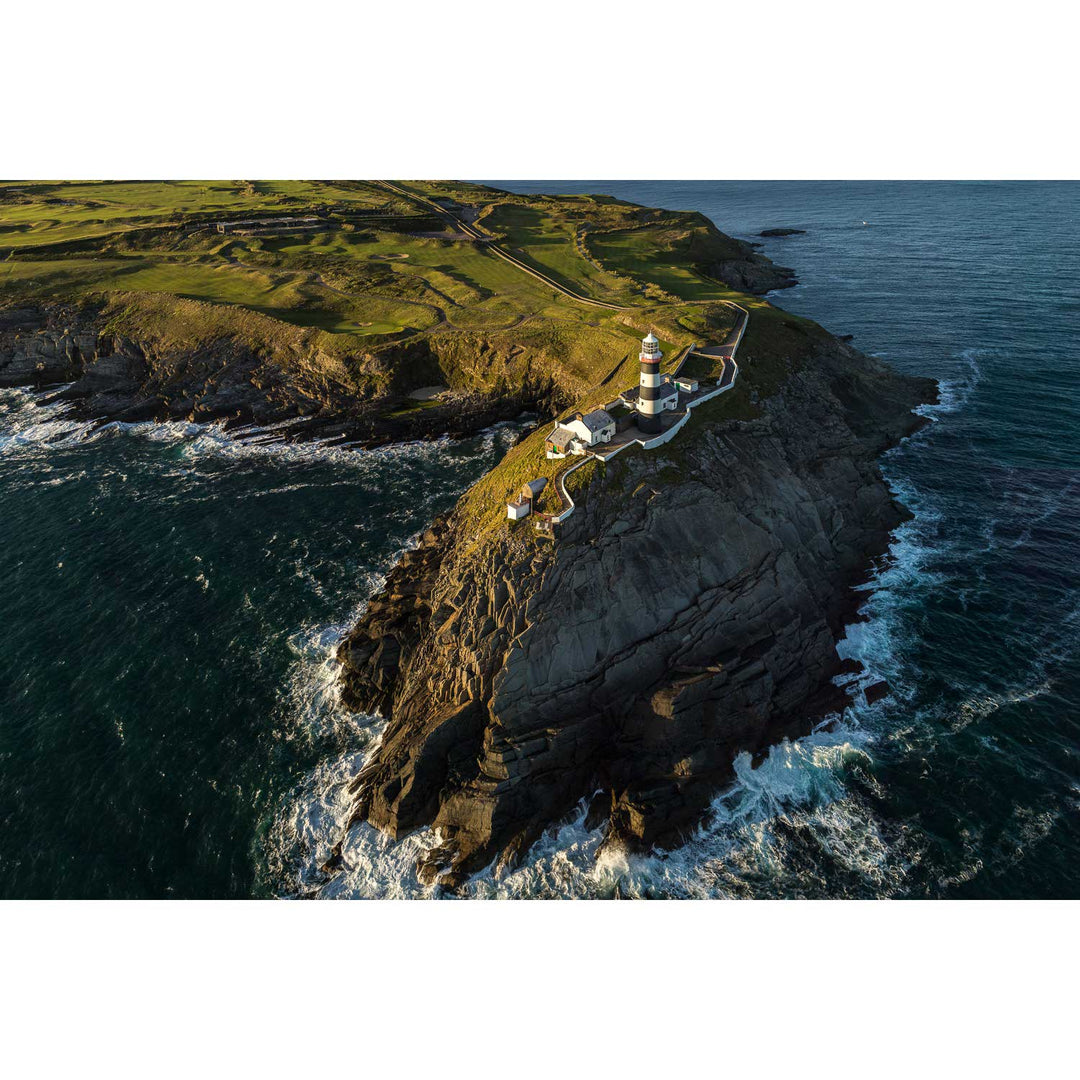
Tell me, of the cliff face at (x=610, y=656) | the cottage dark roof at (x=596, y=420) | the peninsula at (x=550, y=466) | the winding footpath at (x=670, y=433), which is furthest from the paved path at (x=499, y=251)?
the cliff face at (x=610, y=656)

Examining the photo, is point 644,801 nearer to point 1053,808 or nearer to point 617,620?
point 617,620

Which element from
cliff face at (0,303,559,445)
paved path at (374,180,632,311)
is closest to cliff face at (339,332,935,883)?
cliff face at (0,303,559,445)

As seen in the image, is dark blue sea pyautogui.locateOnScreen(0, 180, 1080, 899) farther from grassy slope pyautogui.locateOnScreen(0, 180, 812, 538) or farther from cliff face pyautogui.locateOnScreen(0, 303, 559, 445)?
grassy slope pyautogui.locateOnScreen(0, 180, 812, 538)

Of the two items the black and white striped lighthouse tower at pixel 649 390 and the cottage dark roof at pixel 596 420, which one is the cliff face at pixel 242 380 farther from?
Result: the black and white striped lighthouse tower at pixel 649 390

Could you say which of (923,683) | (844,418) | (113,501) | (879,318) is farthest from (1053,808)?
(879,318)

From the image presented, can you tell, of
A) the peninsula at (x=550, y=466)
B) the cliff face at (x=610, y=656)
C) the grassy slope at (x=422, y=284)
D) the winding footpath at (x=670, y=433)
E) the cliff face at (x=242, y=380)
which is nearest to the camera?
the cliff face at (x=610, y=656)
